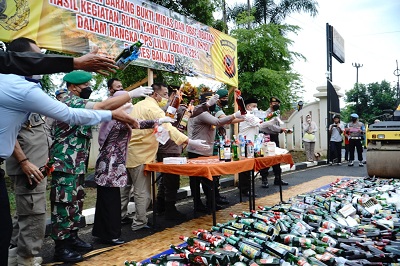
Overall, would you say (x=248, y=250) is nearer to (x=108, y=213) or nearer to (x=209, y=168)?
(x=209, y=168)

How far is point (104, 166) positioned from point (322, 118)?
483 inches

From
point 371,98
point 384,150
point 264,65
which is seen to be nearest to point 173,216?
point 384,150

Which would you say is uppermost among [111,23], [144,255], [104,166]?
[111,23]

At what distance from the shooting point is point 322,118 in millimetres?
14391

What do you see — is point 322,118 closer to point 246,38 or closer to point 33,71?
point 246,38

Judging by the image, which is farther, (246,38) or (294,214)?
(246,38)

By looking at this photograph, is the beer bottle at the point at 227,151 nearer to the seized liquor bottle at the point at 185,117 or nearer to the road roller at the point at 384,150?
the seized liquor bottle at the point at 185,117

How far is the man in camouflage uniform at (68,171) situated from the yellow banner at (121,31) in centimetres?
98

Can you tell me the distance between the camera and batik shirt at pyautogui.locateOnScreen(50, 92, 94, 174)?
11.0ft

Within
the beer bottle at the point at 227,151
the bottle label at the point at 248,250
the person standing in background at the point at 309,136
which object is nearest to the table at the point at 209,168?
the beer bottle at the point at 227,151

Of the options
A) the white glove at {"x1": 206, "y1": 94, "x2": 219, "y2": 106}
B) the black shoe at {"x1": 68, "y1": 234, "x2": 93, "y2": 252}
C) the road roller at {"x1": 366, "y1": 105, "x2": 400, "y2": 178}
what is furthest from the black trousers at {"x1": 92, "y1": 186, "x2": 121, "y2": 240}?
the road roller at {"x1": 366, "y1": 105, "x2": 400, "y2": 178}

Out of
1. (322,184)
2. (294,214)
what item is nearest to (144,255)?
(294,214)

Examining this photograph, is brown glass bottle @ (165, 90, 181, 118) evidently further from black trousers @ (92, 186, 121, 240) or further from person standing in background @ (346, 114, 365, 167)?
person standing in background @ (346, 114, 365, 167)

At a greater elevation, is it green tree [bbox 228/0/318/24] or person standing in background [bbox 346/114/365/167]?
green tree [bbox 228/0/318/24]
